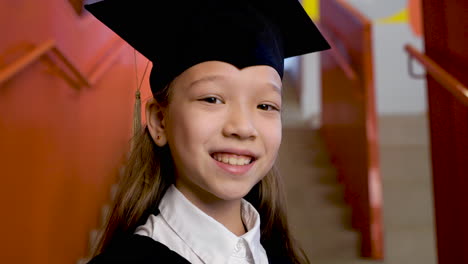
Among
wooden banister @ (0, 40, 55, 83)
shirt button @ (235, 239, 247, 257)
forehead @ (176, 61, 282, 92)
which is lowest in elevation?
shirt button @ (235, 239, 247, 257)

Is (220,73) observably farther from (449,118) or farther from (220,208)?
(449,118)

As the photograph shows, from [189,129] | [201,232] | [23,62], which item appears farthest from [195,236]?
[23,62]

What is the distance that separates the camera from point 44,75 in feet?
5.65

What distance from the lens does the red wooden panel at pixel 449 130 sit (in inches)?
61.8

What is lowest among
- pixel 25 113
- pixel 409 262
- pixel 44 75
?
pixel 409 262

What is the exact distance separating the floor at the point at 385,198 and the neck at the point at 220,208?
1.50 metres

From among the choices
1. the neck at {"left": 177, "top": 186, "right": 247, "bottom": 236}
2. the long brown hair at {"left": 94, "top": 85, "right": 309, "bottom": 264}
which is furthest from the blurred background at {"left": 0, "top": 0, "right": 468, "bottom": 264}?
the neck at {"left": 177, "top": 186, "right": 247, "bottom": 236}

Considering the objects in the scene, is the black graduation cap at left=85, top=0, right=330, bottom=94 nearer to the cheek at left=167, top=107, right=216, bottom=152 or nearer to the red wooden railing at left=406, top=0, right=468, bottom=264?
the cheek at left=167, top=107, right=216, bottom=152

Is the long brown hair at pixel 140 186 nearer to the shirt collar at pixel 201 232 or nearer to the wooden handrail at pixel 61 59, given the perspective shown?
the shirt collar at pixel 201 232

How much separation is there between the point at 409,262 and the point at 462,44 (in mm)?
1461

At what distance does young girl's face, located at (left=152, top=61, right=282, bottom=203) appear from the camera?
92 centimetres

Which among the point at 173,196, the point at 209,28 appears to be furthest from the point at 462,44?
the point at 173,196

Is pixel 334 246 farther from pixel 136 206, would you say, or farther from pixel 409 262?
pixel 136 206

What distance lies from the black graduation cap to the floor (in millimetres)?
1751
